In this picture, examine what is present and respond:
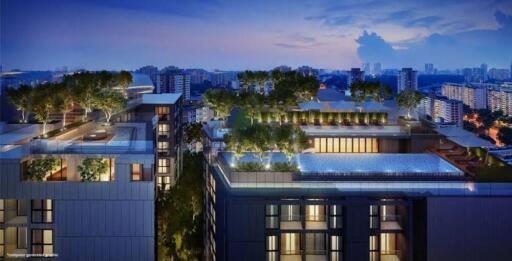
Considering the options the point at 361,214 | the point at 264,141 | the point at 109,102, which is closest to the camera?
the point at 361,214

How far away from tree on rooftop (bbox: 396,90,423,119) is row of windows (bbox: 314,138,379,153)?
7.73ft

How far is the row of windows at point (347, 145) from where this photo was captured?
1202 centimetres

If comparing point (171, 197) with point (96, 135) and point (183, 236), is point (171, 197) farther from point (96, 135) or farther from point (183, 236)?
point (96, 135)

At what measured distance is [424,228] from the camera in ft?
25.4

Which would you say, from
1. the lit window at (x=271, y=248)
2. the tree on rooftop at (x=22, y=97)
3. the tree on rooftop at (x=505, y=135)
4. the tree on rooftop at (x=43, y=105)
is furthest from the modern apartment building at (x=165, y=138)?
the tree on rooftop at (x=505, y=135)

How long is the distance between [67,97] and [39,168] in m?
4.61

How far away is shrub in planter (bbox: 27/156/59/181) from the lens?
7250mm

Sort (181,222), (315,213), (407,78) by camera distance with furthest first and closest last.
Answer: (407,78), (181,222), (315,213)

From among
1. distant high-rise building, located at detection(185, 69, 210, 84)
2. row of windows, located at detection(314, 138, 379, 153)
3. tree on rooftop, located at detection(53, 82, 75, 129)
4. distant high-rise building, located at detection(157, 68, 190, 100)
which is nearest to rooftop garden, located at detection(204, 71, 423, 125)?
row of windows, located at detection(314, 138, 379, 153)

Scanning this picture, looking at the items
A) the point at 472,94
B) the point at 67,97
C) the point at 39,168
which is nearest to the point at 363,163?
the point at 39,168

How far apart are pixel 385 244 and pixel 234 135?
3.22 m

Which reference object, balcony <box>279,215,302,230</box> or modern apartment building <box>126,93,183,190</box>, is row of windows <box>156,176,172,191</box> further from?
A: balcony <box>279,215,302,230</box>

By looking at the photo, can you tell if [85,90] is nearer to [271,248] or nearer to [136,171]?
[136,171]

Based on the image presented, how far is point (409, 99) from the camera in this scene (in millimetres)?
14086
